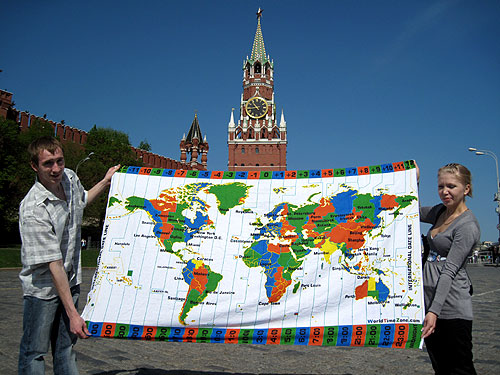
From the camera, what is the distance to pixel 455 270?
3016 mm

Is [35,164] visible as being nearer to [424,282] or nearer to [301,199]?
[301,199]

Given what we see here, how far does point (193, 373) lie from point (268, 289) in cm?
167

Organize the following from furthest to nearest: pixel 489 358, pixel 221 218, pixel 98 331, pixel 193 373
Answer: pixel 489 358 < pixel 193 373 < pixel 221 218 < pixel 98 331

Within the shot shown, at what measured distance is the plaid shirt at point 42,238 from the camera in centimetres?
288

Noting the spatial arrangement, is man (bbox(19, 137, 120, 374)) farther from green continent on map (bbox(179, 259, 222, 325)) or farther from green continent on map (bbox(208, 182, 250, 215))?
green continent on map (bbox(208, 182, 250, 215))

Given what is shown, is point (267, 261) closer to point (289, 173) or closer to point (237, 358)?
point (289, 173)

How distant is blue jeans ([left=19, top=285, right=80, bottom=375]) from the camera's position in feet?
9.48

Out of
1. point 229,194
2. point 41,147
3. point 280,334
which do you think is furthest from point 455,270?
point 41,147

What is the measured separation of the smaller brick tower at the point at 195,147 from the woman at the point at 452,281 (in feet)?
307

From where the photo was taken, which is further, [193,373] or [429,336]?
[193,373]

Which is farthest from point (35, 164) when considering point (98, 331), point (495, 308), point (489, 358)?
point (495, 308)

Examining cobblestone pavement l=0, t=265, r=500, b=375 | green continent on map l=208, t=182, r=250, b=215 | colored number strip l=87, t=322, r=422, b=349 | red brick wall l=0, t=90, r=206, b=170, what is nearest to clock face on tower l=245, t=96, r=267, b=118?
red brick wall l=0, t=90, r=206, b=170

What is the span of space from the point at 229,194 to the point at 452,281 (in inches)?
86.7

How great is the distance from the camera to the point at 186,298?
12.9 feet
